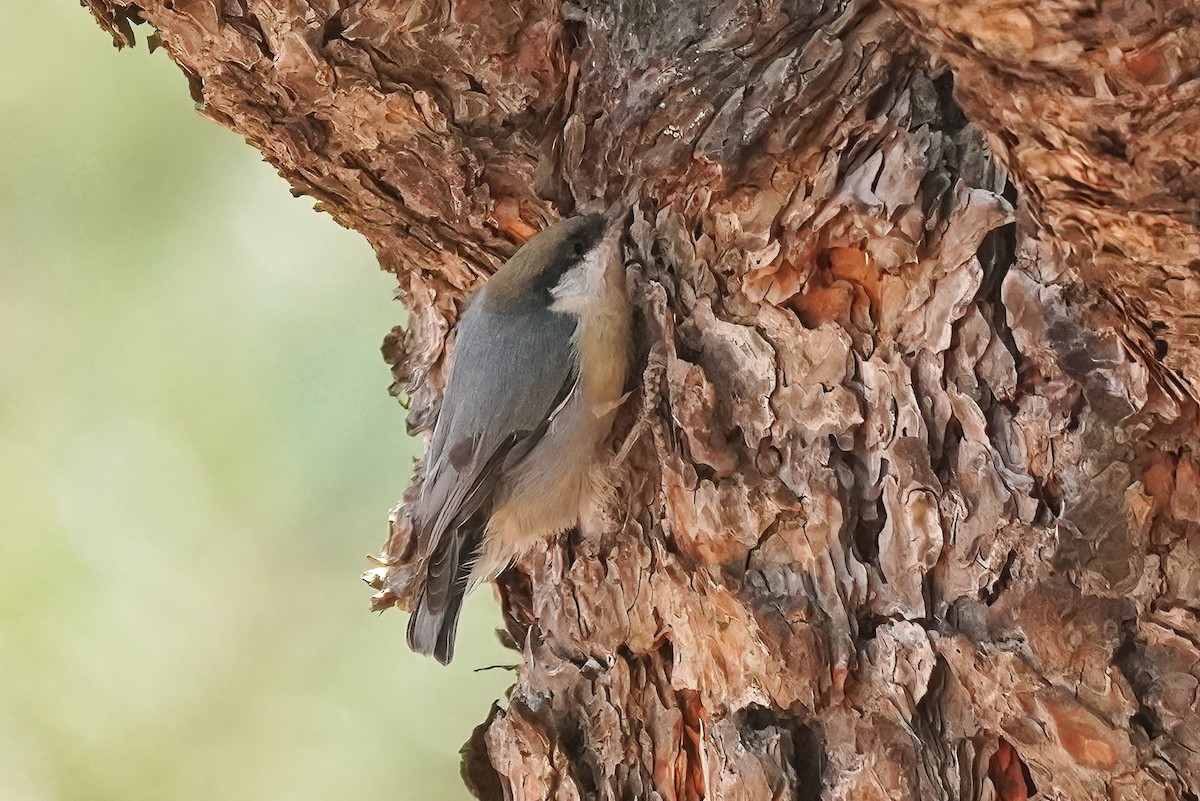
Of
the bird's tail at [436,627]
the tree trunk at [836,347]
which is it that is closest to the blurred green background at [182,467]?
the bird's tail at [436,627]

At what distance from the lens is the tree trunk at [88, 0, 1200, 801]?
875 mm

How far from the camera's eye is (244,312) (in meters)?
2.42

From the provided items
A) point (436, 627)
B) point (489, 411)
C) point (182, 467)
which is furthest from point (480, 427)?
point (182, 467)

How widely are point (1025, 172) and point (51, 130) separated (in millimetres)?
2266

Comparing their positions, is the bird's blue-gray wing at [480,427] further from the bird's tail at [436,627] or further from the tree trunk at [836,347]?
the tree trunk at [836,347]

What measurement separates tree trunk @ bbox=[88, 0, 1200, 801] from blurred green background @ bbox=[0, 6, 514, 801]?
83cm

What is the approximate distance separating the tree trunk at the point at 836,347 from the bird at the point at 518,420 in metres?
0.06

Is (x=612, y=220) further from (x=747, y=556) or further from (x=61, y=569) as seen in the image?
(x=61, y=569)

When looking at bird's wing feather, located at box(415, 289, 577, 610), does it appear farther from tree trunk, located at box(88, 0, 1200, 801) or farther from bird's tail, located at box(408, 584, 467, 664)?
tree trunk, located at box(88, 0, 1200, 801)

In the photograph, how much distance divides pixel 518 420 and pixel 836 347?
0.59 m

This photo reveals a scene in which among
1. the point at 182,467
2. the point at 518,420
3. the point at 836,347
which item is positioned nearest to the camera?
the point at 836,347

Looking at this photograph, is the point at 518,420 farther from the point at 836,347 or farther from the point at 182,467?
the point at 182,467

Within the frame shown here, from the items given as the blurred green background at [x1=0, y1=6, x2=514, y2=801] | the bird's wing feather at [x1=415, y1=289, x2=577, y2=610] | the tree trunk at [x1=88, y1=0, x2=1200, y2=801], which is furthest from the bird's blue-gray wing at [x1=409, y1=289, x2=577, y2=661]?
the blurred green background at [x1=0, y1=6, x2=514, y2=801]

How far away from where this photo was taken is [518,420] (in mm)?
1638
